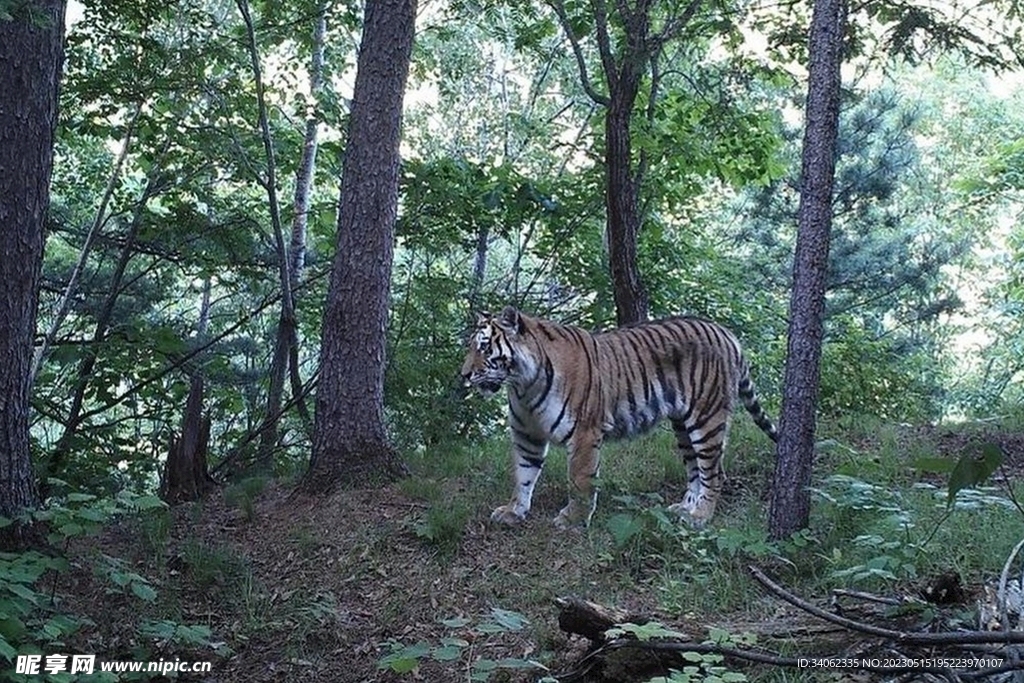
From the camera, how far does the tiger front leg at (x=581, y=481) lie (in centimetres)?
684

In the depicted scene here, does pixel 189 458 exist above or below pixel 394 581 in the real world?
above

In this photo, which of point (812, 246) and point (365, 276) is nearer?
point (812, 246)

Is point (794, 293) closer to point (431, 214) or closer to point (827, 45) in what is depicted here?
point (827, 45)

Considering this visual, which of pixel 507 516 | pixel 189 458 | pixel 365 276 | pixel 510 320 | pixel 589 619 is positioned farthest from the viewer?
pixel 189 458

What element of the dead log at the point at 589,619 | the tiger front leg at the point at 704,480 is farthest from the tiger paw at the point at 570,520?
the dead log at the point at 589,619

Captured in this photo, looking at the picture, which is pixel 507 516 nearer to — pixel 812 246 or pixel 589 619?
pixel 589 619

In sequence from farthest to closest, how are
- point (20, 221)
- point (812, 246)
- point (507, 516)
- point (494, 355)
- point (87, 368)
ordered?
point (87, 368) < point (494, 355) < point (507, 516) < point (812, 246) < point (20, 221)

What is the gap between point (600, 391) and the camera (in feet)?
24.3

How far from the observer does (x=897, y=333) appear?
18.4 m

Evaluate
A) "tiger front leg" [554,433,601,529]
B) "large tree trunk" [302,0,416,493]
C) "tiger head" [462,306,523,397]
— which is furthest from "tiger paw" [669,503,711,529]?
"large tree trunk" [302,0,416,493]

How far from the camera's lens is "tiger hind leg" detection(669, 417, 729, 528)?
7207 mm

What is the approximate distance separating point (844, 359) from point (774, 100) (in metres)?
7.97

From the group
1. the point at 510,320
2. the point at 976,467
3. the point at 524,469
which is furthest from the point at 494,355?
the point at 976,467

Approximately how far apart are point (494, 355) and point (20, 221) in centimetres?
321
